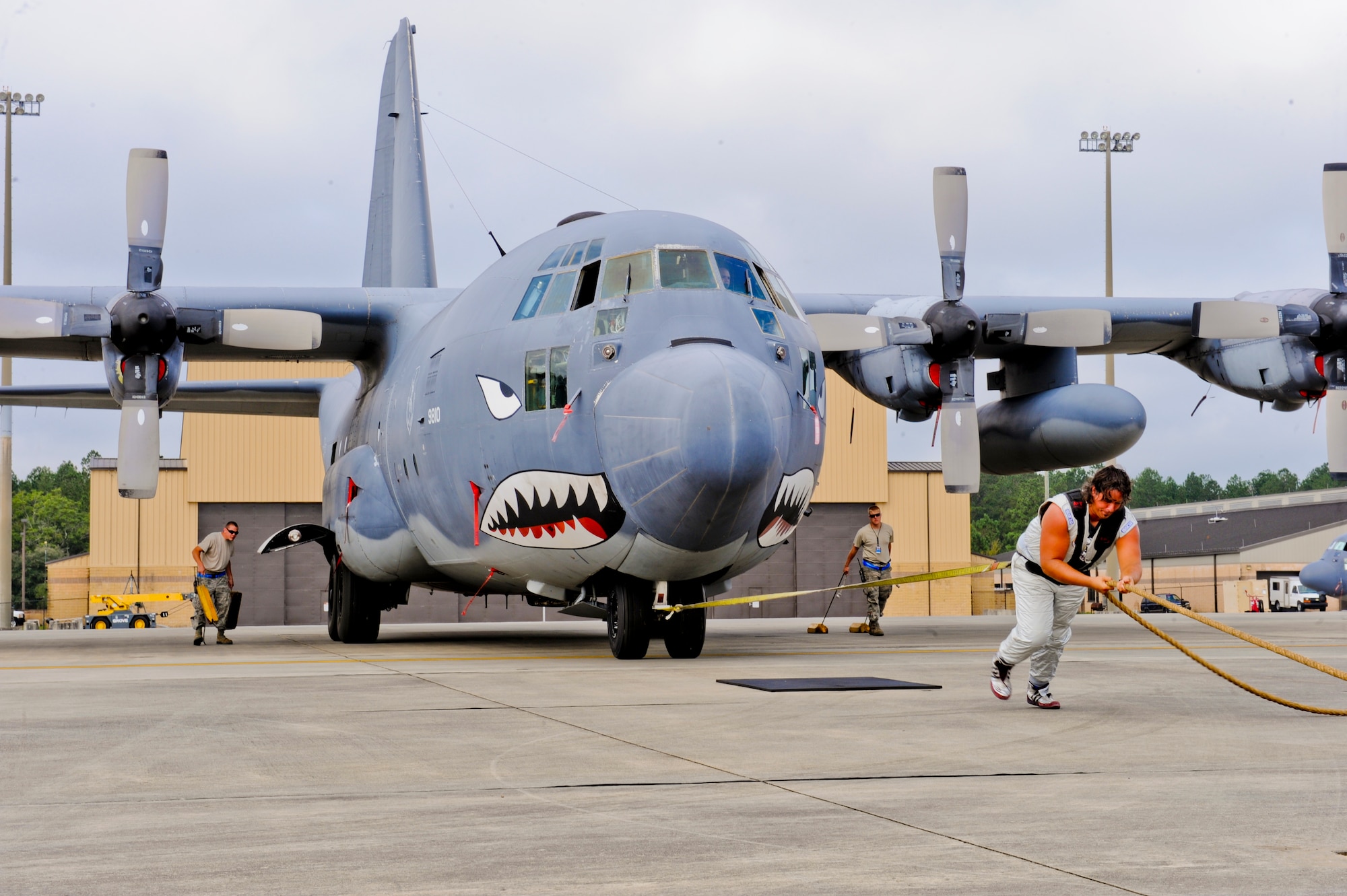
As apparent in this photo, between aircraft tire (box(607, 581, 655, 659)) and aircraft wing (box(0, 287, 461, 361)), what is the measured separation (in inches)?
244

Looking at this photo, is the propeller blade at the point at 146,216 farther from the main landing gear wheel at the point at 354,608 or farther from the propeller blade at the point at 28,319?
the main landing gear wheel at the point at 354,608

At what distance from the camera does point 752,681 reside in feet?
32.8

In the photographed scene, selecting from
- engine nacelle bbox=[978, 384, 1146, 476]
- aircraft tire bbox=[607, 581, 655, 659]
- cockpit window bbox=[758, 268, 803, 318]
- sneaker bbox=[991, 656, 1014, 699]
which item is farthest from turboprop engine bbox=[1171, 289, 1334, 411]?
sneaker bbox=[991, 656, 1014, 699]

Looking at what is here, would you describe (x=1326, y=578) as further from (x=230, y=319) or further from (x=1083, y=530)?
(x=1083, y=530)

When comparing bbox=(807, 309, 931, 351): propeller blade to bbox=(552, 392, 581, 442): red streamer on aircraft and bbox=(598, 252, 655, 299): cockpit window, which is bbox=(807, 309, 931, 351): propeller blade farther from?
bbox=(552, 392, 581, 442): red streamer on aircraft

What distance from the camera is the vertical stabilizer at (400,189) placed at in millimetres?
21422

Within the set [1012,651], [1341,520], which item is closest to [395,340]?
[1012,651]

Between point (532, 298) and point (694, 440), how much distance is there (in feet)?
9.69

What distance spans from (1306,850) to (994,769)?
1.77 m

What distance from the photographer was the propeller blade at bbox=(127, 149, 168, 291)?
649 inches

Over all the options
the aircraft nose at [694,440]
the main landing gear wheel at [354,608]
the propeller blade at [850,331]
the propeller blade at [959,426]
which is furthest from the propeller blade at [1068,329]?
the main landing gear wheel at [354,608]

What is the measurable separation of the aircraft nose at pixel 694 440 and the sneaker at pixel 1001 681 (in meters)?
3.19

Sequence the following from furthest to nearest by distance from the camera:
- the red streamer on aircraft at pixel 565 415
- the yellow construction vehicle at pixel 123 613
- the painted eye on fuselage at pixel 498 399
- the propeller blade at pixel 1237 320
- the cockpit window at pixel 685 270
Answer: the yellow construction vehicle at pixel 123 613 → the propeller blade at pixel 1237 320 → the painted eye on fuselage at pixel 498 399 → the cockpit window at pixel 685 270 → the red streamer on aircraft at pixel 565 415

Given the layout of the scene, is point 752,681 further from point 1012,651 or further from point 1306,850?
point 1306,850
